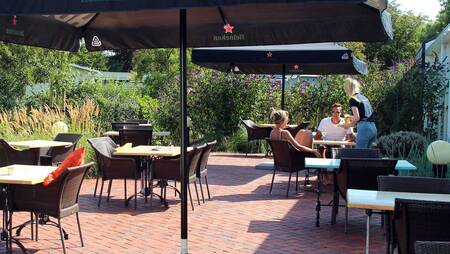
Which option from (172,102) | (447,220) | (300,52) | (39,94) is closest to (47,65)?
(39,94)

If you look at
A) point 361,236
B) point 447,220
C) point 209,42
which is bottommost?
point 361,236

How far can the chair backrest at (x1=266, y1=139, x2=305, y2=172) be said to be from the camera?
848 centimetres

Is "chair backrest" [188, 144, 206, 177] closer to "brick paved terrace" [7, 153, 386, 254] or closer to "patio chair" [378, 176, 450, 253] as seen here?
"brick paved terrace" [7, 153, 386, 254]

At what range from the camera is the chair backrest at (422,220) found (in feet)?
11.6

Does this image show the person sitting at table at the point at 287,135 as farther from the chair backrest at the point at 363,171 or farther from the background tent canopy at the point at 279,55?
the chair backrest at the point at 363,171

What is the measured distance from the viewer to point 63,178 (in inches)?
198

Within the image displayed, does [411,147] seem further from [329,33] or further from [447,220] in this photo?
[447,220]

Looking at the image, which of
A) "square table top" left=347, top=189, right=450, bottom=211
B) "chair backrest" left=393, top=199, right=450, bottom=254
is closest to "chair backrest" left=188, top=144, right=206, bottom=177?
"square table top" left=347, top=189, right=450, bottom=211

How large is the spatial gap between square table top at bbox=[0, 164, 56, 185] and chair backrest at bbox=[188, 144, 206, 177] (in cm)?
220

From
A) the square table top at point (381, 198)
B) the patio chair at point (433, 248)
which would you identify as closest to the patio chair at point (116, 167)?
the square table top at point (381, 198)

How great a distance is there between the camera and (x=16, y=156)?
8.17 m

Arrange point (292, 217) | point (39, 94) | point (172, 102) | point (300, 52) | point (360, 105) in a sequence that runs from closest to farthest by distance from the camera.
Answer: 1. point (292, 217)
2. point (360, 105)
3. point (300, 52)
4. point (172, 102)
5. point (39, 94)

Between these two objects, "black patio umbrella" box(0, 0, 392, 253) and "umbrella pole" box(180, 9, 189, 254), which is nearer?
"umbrella pole" box(180, 9, 189, 254)

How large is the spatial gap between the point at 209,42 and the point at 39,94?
12.9m
